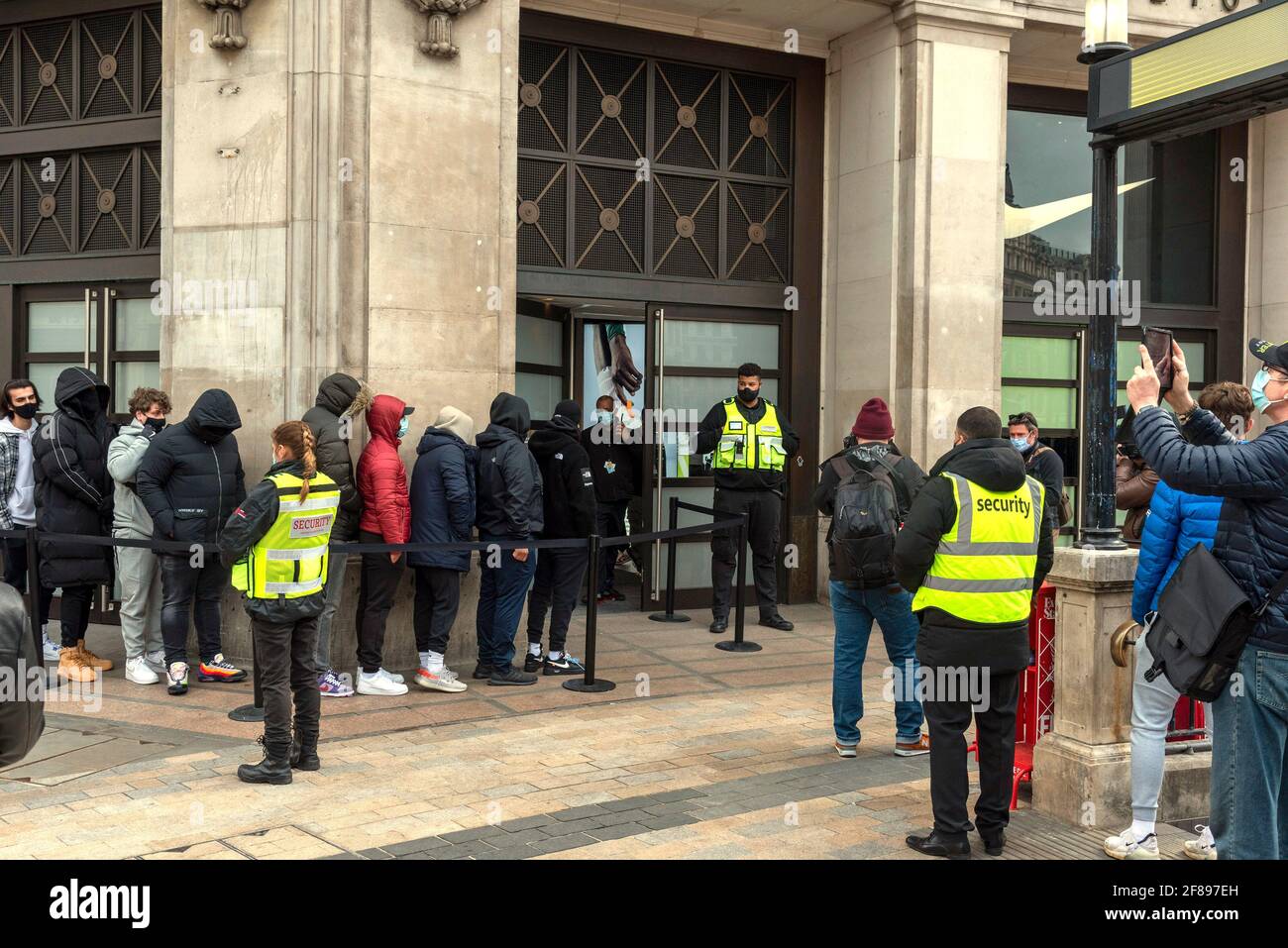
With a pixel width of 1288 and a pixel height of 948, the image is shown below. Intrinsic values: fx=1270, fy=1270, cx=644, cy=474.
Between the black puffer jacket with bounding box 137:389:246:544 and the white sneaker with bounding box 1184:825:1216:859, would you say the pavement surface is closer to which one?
the white sneaker with bounding box 1184:825:1216:859

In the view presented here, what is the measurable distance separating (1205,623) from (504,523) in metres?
5.33

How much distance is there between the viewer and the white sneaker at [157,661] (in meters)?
8.97

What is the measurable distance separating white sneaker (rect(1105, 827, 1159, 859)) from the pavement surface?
9cm

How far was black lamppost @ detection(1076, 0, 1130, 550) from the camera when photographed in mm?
5992

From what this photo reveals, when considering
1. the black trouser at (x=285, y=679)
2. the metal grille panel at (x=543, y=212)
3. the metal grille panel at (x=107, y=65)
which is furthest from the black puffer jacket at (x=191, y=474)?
the metal grille panel at (x=107, y=65)

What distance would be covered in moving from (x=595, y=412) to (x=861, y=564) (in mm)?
7373

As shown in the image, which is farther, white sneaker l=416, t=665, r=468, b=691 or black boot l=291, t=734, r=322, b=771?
white sneaker l=416, t=665, r=468, b=691

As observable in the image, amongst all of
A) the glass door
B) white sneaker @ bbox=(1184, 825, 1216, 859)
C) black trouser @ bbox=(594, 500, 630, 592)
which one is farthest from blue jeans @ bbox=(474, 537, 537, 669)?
white sneaker @ bbox=(1184, 825, 1216, 859)

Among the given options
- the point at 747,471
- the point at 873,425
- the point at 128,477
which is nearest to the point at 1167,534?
the point at 873,425

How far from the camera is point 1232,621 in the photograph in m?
4.42

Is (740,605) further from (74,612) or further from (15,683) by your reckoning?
(15,683)

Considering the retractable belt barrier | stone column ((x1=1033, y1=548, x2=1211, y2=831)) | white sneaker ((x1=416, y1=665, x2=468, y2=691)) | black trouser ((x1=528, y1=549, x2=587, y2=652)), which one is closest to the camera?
stone column ((x1=1033, y1=548, x2=1211, y2=831))

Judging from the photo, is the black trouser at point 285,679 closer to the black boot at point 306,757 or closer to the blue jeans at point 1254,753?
the black boot at point 306,757

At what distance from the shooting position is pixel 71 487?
29.1 feet
